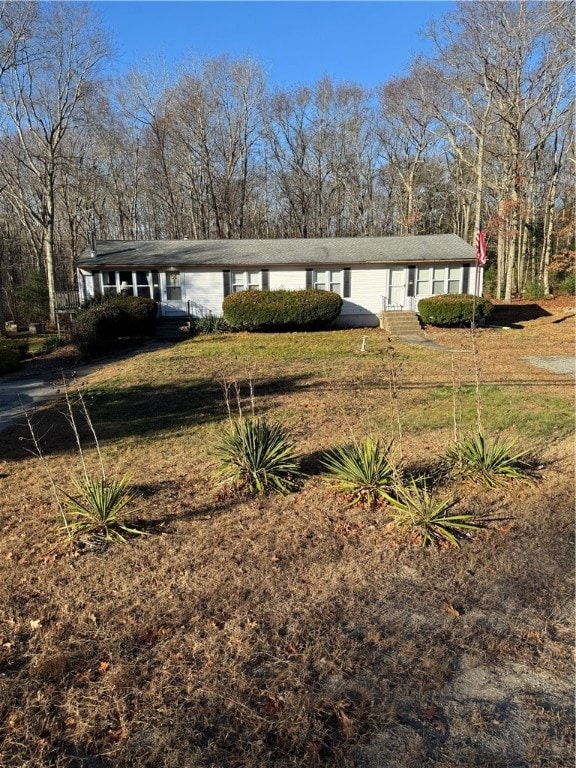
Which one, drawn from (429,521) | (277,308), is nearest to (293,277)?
(277,308)

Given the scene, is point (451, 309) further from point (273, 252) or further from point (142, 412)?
point (142, 412)

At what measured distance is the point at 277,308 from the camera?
59.3 ft

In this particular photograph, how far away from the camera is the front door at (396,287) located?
19969 millimetres

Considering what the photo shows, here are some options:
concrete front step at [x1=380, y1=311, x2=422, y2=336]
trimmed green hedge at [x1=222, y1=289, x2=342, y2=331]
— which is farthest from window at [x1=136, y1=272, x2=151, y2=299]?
concrete front step at [x1=380, y1=311, x2=422, y2=336]

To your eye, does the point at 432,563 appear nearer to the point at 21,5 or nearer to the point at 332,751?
the point at 332,751

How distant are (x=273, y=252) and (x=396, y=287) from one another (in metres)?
5.40

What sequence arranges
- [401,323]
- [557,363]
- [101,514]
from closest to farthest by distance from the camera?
[101,514] < [557,363] < [401,323]

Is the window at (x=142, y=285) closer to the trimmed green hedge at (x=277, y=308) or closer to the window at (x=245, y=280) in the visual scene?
the window at (x=245, y=280)

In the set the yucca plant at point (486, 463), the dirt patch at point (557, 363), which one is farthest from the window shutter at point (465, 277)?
the yucca plant at point (486, 463)

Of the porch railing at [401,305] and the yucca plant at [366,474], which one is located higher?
the porch railing at [401,305]

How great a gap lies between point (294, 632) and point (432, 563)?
1323 mm

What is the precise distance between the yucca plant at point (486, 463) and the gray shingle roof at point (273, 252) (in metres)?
15.1

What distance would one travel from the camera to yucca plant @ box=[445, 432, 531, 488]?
16.9 ft

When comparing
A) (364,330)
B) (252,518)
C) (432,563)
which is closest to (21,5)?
(364,330)
